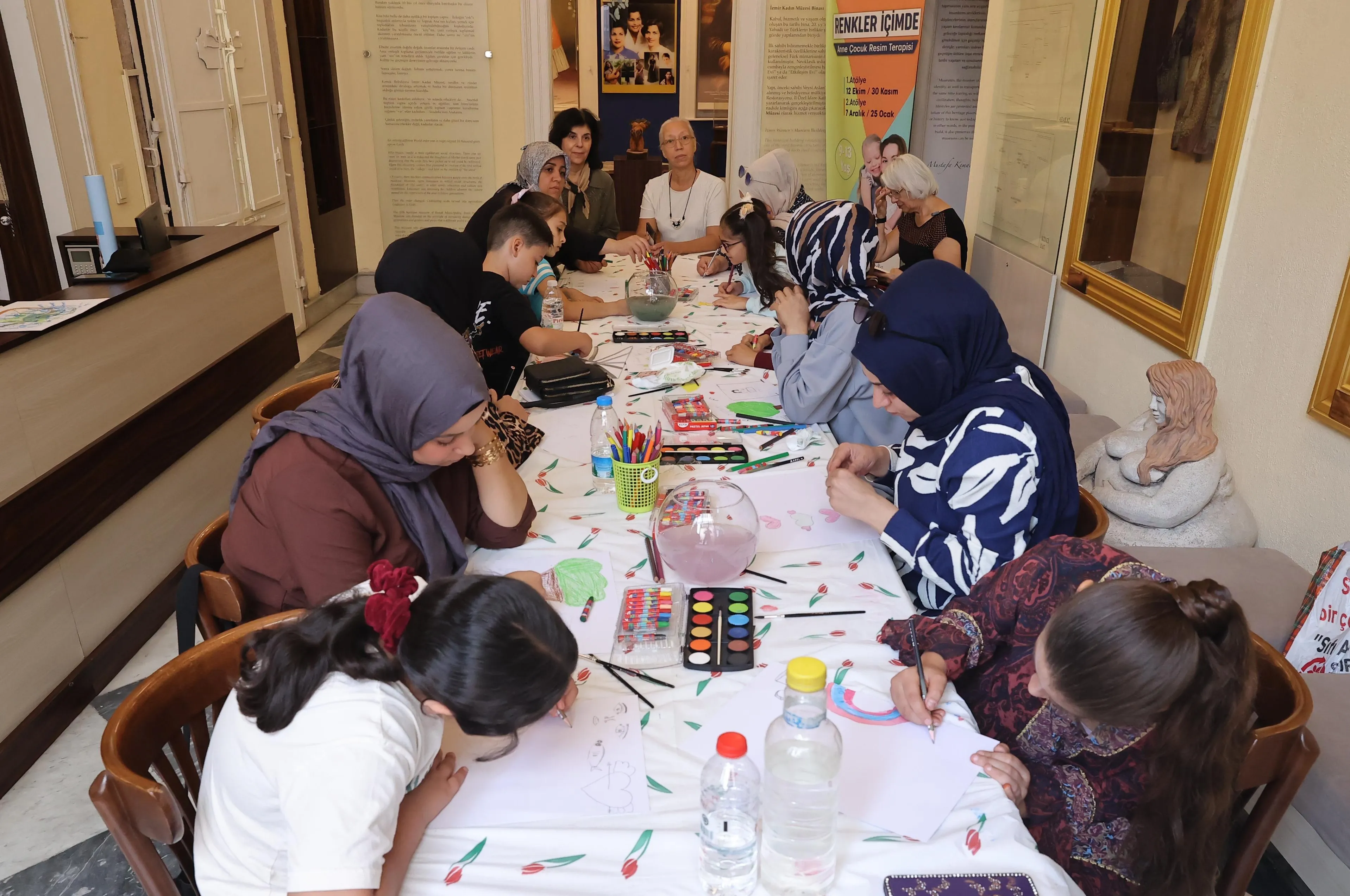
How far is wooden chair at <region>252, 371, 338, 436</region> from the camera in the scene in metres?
2.21

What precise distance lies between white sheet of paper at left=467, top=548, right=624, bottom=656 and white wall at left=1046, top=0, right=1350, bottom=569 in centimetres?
195

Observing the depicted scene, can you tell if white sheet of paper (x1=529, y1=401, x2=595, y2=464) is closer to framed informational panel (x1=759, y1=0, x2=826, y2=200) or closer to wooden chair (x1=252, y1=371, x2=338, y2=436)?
wooden chair (x1=252, y1=371, x2=338, y2=436)

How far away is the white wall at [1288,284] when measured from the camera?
2297 mm

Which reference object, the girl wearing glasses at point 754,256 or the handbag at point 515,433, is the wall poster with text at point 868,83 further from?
the handbag at point 515,433

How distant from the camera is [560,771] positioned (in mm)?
1213

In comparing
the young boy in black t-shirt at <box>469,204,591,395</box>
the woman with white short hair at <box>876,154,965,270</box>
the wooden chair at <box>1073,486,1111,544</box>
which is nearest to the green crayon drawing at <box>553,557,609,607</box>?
the wooden chair at <box>1073,486,1111,544</box>

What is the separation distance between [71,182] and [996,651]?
3769 millimetres

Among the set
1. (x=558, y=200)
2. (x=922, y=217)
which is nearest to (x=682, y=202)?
(x=558, y=200)

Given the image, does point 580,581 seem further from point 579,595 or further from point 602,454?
point 602,454

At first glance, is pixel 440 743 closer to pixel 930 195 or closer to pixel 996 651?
pixel 996 651

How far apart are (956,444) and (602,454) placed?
0.82m

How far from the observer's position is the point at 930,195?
4.33m

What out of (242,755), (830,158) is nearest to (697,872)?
(242,755)

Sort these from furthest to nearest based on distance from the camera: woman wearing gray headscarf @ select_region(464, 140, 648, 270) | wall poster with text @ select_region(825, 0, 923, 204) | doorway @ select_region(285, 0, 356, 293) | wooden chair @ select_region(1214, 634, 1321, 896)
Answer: doorway @ select_region(285, 0, 356, 293) < wall poster with text @ select_region(825, 0, 923, 204) < woman wearing gray headscarf @ select_region(464, 140, 648, 270) < wooden chair @ select_region(1214, 634, 1321, 896)
